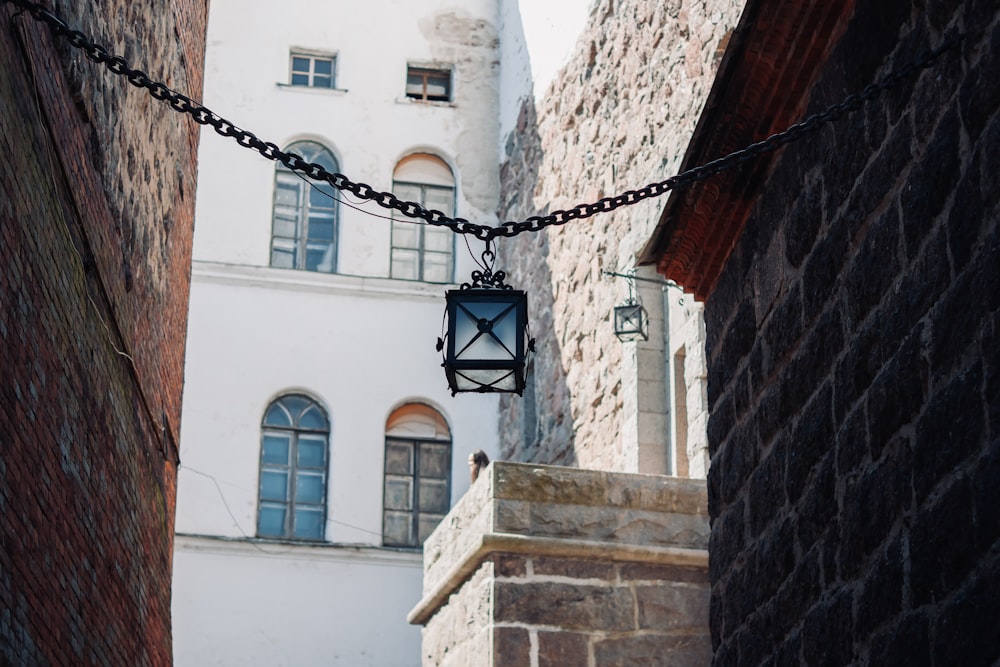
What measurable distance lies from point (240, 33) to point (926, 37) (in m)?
14.9

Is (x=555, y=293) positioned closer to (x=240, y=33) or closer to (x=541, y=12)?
(x=541, y=12)

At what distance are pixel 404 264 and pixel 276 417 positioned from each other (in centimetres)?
221

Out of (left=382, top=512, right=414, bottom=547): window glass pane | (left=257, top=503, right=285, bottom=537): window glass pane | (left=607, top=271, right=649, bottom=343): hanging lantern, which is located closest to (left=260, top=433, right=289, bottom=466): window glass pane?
(left=257, top=503, right=285, bottom=537): window glass pane

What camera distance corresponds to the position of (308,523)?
16094 mm

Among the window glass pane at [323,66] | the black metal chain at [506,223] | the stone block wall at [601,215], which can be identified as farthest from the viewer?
the window glass pane at [323,66]

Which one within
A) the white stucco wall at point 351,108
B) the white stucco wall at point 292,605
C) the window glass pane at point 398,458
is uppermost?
the white stucco wall at point 351,108

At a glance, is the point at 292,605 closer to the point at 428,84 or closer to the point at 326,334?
the point at 326,334

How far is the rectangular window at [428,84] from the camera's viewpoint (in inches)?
720

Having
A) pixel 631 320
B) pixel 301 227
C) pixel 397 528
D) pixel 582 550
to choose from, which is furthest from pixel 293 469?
pixel 582 550

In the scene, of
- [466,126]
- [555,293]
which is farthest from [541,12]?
[555,293]

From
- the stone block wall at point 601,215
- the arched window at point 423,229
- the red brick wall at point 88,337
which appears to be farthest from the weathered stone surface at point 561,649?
the arched window at point 423,229

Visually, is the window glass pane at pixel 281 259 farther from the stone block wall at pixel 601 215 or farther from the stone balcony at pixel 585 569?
the stone balcony at pixel 585 569

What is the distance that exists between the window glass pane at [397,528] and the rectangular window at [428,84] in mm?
4868

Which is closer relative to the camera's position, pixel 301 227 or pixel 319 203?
pixel 301 227
